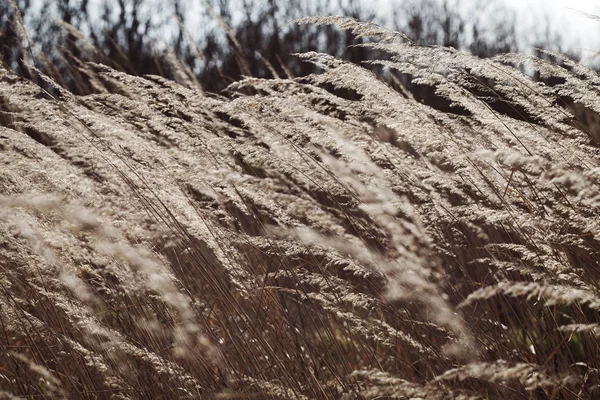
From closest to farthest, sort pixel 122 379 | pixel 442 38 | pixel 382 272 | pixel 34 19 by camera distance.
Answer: pixel 122 379 → pixel 382 272 → pixel 34 19 → pixel 442 38

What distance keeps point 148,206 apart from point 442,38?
19.3m

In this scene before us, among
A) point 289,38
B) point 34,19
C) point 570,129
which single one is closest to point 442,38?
point 289,38

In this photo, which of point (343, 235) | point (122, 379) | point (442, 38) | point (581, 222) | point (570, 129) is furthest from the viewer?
point (442, 38)

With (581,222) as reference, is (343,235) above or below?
below

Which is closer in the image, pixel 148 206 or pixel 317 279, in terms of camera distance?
pixel 317 279

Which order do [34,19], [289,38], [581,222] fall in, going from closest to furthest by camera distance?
[581,222] < [34,19] < [289,38]

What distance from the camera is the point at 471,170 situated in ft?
6.92

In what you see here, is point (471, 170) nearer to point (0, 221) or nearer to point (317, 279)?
point (317, 279)

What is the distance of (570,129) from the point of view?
7.10 ft

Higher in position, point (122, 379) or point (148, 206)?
point (148, 206)

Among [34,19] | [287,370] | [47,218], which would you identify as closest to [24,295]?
[47,218]

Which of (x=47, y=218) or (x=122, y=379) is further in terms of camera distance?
(x=47, y=218)

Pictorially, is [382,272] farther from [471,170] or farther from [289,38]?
[289,38]

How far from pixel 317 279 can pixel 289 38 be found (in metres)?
14.4
